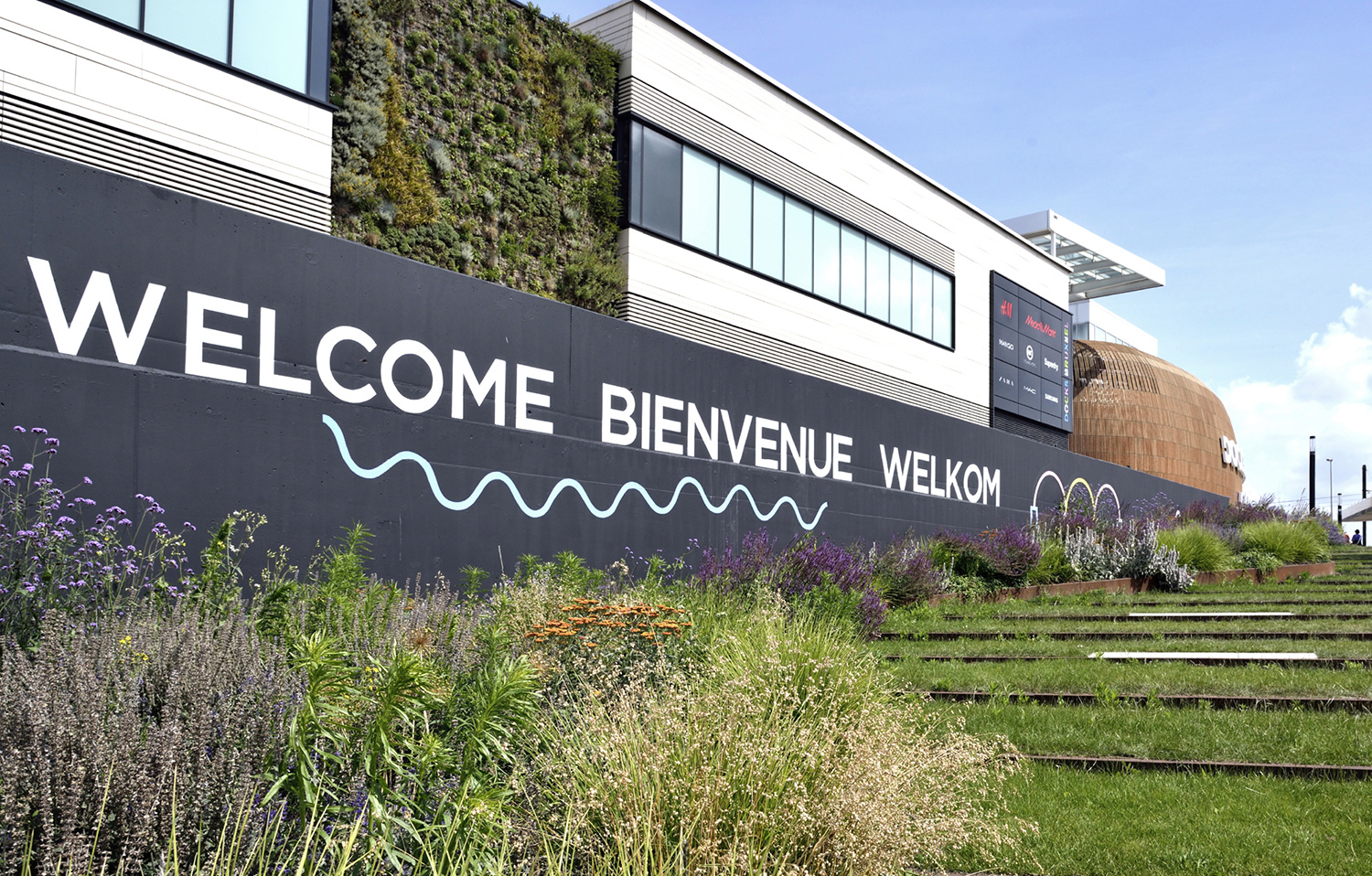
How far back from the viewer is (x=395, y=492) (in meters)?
9.27

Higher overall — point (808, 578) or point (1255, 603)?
point (808, 578)

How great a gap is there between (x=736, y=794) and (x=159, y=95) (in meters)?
9.93

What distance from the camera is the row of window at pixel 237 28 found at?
10.3 metres

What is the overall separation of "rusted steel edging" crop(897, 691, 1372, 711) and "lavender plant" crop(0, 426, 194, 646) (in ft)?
15.7

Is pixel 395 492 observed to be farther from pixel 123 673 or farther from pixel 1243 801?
pixel 1243 801

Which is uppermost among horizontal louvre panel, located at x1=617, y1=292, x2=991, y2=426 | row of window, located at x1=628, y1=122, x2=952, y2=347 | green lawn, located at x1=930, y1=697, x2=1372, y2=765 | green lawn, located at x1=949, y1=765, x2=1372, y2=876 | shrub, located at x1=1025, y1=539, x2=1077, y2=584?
row of window, located at x1=628, y1=122, x2=952, y2=347

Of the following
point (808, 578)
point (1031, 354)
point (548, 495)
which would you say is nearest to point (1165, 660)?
point (808, 578)

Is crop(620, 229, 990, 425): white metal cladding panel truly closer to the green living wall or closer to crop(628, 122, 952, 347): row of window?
crop(628, 122, 952, 347): row of window

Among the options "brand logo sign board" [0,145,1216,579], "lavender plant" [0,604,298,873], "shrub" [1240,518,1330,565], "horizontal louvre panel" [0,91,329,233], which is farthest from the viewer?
"shrub" [1240,518,1330,565]

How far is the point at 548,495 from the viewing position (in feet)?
35.5

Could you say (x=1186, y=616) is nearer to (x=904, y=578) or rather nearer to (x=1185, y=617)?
(x=1185, y=617)

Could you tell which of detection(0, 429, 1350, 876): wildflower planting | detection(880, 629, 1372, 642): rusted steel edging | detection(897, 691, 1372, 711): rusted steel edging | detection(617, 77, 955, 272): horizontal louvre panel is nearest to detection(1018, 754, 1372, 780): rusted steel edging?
detection(0, 429, 1350, 876): wildflower planting

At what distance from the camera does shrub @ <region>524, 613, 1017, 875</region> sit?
135 inches

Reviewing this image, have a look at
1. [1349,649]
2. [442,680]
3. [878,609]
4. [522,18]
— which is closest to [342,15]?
[522,18]
